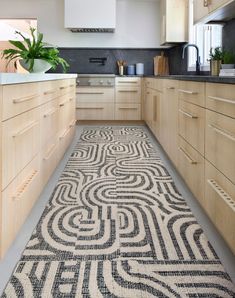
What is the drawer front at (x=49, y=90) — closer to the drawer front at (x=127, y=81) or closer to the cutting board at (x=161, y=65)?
the drawer front at (x=127, y=81)

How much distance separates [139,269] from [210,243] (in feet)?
1.52

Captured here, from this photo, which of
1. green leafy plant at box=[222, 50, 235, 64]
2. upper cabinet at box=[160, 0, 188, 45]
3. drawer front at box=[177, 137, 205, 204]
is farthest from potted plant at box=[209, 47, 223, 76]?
upper cabinet at box=[160, 0, 188, 45]

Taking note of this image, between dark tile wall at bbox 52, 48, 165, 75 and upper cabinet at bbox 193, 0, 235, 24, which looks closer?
upper cabinet at bbox 193, 0, 235, 24

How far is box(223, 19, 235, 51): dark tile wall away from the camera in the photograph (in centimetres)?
344

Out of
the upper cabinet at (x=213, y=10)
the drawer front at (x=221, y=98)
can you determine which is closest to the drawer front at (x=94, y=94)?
the upper cabinet at (x=213, y=10)

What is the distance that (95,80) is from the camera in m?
6.61

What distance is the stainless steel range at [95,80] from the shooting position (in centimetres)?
659

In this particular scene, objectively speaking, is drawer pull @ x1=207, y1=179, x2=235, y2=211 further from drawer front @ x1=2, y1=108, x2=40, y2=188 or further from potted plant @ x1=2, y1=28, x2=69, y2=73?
potted plant @ x1=2, y1=28, x2=69, y2=73

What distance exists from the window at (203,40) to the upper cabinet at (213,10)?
2.19 feet

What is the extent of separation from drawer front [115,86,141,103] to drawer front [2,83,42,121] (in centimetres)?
428

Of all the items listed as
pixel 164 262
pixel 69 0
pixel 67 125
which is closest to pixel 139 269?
pixel 164 262

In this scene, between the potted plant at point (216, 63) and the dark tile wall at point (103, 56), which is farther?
the dark tile wall at point (103, 56)

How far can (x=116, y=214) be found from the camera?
7.82ft

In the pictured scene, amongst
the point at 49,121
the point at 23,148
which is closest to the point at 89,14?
the point at 49,121
